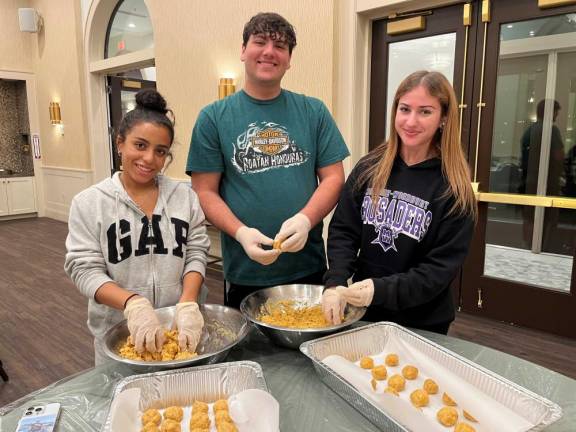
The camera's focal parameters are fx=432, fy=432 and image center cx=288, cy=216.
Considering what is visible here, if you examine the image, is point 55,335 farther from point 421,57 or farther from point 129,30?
point 129,30

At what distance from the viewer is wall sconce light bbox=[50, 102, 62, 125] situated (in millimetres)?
6930

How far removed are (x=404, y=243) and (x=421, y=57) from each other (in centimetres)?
231

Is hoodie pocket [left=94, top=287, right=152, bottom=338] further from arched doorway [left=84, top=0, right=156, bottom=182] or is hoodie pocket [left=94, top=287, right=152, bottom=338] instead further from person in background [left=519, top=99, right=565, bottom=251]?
arched doorway [left=84, top=0, right=156, bottom=182]

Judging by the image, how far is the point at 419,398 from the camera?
0.95 meters

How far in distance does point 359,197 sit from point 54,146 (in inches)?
286

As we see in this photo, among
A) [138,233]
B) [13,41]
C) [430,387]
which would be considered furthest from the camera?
[13,41]

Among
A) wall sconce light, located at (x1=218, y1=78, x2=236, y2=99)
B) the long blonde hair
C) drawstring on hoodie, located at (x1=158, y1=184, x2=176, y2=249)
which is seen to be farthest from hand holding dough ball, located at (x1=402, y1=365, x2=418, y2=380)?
wall sconce light, located at (x1=218, y1=78, x2=236, y2=99)

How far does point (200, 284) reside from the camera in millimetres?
1384

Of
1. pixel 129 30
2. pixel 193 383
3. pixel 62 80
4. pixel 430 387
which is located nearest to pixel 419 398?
pixel 430 387

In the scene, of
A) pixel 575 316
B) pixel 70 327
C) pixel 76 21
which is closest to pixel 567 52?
pixel 575 316

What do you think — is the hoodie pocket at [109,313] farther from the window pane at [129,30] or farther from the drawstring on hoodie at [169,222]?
the window pane at [129,30]

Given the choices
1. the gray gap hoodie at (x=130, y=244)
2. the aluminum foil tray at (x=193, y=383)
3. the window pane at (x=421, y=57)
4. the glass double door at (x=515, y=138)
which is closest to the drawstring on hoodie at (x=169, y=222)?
the gray gap hoodie at (x=130, y=244)

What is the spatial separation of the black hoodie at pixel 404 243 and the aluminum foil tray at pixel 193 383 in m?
0.46

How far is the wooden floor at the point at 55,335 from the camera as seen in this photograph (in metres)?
2.48
